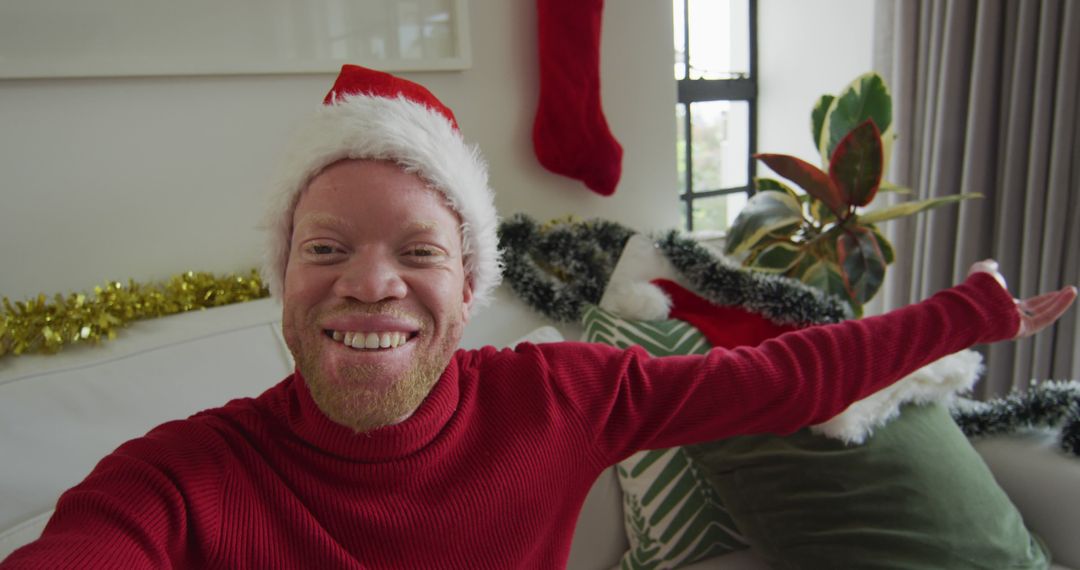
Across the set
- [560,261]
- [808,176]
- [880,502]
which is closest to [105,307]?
[560,261]

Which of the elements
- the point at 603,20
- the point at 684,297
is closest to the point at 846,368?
the point at 684,297

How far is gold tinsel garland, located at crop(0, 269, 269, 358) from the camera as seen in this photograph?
97 centimetres

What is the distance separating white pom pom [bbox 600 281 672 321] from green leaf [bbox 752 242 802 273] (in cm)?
39

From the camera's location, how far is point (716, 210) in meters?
2.55

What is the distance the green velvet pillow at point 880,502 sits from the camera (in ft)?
3.30

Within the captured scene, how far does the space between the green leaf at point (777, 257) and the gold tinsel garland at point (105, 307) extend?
44.0 inches

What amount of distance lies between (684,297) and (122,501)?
1058 millimetres

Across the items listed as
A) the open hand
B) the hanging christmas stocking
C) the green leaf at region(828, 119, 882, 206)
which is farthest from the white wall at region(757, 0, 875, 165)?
the open hand

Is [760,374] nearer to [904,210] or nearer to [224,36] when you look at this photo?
[904,210]

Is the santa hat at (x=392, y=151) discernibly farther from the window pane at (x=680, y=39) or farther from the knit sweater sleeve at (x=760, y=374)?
the window pane at (x=680, y=39)

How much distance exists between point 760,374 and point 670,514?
1.36ft

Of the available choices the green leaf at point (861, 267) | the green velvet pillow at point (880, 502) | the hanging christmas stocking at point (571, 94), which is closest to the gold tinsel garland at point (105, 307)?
the hanging christmas stocking at point (571, 94)

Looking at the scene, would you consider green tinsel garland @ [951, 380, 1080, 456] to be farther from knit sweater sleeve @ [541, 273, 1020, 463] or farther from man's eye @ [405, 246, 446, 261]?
man's eye @ [405, 246, 446, 261]

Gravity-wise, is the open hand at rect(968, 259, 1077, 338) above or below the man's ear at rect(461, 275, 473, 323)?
below
